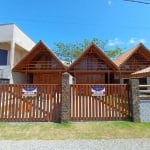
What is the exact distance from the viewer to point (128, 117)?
32.9 ft

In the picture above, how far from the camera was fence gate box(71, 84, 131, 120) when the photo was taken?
389 inches

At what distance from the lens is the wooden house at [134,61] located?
978 inches

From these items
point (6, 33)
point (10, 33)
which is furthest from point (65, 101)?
point (6, 33)

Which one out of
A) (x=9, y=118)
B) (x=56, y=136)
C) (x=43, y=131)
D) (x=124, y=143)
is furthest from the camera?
(x=9, y=118)

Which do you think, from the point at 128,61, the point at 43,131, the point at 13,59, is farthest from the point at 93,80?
the point at 43,131

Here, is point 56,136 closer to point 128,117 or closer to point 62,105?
point 62,105

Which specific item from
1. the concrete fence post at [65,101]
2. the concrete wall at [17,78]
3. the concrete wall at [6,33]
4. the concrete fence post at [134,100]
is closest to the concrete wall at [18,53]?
the concrete wall at [17,78]

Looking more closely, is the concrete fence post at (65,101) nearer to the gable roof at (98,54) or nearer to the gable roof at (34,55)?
the gable roof at (34,55)

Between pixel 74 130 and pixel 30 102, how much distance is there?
2.73 m

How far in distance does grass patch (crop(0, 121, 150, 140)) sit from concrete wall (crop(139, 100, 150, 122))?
648 millimetres

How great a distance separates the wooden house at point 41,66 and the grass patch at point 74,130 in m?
14.3

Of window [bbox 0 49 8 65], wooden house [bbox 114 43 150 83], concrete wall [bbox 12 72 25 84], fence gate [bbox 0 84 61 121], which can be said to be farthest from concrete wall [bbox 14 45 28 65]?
fence gate [bbox 0 84 61 121]

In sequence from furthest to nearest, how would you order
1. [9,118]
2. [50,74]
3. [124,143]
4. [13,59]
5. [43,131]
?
[50,74], [13,59], [9,118], [43,131], [124,143]

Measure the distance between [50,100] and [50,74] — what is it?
15321 mm
